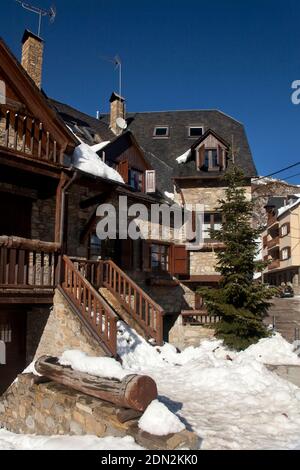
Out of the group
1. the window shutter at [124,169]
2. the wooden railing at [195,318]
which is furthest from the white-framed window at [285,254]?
the window shutter at [124,169]

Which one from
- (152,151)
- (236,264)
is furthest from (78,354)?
(152,151)

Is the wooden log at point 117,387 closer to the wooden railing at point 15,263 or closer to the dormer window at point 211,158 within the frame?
the wooden railing at point 15,263

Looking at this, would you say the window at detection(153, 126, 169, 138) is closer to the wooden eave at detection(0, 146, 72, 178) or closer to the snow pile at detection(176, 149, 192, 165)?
the snow pile at detection(176, 149, 192, 165)

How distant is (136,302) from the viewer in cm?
1115

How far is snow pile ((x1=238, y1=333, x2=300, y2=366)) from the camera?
29.8 feet

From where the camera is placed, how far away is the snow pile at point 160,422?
4480 millimetres

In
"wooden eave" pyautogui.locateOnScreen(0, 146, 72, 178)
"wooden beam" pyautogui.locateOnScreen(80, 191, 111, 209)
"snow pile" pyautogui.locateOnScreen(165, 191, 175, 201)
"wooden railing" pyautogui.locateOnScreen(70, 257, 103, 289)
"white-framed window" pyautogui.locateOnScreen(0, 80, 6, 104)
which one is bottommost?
"wooden railing" pyautogui.locateOnScreen(70, 257, 103, 289)

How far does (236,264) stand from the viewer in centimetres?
1159

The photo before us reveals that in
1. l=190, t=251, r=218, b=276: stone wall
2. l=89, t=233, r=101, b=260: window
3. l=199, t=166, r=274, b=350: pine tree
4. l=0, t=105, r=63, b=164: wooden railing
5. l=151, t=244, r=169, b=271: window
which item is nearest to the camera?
l=0, t=105, r=63, b=164: wooden railing

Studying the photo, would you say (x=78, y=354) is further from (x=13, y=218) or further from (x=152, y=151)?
(x=152, y=151)

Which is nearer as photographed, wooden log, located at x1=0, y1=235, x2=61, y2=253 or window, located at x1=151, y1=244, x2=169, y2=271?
wooden log, located at x1=0, y1=235, x2=61, y2=253

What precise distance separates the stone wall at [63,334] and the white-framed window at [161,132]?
1592 centimetres

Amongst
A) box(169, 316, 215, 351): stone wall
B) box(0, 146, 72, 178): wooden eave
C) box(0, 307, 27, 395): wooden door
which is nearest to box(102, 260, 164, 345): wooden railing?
box(0, 307, 27, 395): wooden door

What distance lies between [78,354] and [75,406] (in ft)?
4.81
